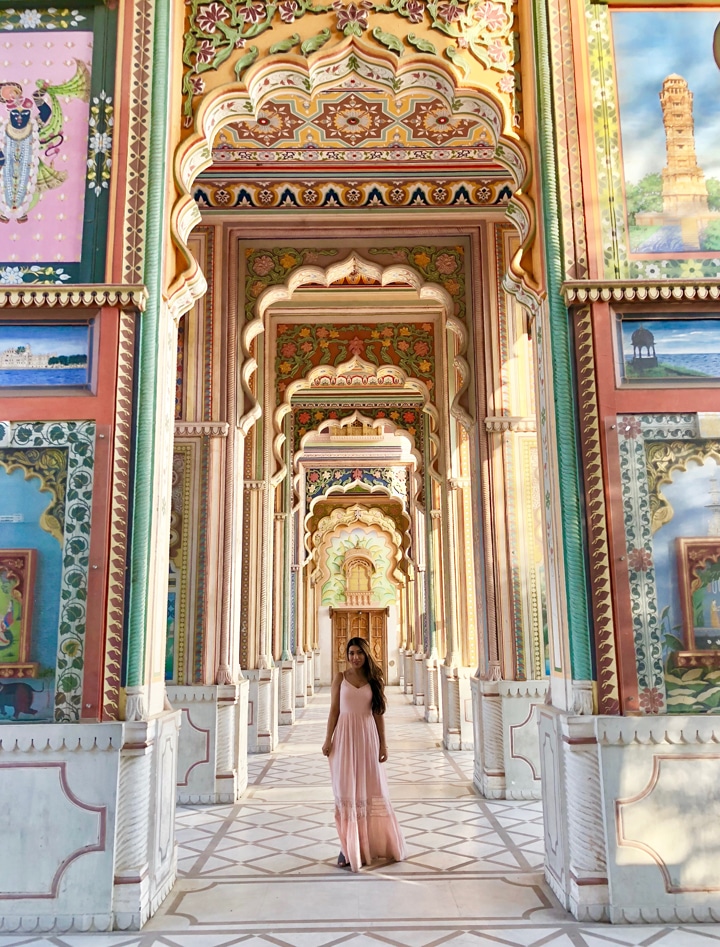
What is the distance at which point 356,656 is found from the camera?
15.4 ft

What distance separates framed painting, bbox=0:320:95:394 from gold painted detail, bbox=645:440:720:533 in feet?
9.01

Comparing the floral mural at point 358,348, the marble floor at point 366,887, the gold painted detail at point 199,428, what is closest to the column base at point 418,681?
the floral mural at point 358,348

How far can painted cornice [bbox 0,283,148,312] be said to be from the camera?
3949 mm

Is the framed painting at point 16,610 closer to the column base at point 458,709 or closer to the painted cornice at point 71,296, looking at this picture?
the painted cornice at point 71,296

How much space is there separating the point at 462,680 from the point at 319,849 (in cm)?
413

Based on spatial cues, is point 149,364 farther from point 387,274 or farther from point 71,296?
point 387,274

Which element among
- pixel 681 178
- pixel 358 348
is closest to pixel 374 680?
pixel 681 178

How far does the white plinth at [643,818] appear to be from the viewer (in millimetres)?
3564

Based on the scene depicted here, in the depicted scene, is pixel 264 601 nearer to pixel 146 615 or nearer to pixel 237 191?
pixel 237 191

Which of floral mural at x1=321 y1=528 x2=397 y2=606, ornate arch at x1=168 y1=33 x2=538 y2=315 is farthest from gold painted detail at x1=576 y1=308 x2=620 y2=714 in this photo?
floral mural at x1=321 y1=528 x2=397 y2=606

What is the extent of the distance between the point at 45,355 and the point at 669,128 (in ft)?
11.2

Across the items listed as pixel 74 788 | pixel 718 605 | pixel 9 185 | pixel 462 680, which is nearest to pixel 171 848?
pixel 74 788

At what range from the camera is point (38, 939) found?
3418mm

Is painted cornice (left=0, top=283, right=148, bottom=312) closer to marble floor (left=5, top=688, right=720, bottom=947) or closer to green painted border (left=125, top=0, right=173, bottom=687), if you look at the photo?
green painted border (left=125, top=0, right=173, bottom=687)
